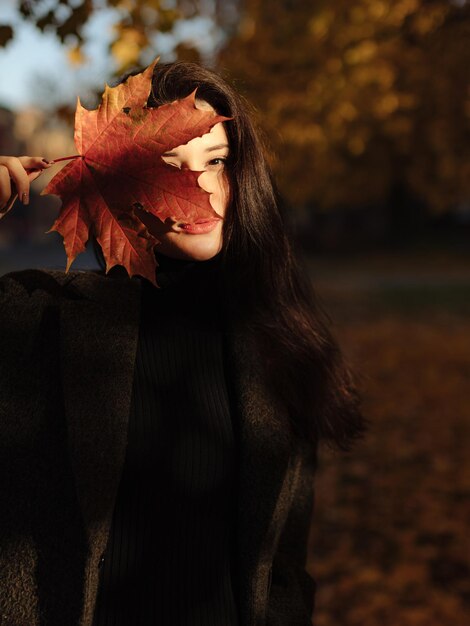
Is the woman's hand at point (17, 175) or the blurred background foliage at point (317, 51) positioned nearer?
the woman's hand at point (17, 175)

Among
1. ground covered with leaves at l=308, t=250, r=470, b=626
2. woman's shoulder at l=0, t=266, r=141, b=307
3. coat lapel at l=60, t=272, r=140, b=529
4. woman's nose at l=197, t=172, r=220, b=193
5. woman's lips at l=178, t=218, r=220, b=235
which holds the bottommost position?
ground covered with leaves at l=308, t=250, r=470, b=626

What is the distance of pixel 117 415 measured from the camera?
1.47 m

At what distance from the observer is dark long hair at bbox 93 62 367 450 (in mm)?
1669

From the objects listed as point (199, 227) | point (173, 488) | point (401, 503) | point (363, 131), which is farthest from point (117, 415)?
point (363, 131)

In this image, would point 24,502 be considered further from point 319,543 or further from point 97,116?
point 319,543

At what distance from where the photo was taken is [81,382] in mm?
1473

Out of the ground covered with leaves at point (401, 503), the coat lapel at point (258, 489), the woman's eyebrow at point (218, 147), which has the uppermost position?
the woman's eyebrow at point (218, 147)

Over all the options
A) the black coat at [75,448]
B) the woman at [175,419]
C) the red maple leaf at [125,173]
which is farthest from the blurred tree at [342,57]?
the red maple leaf at [125,173]

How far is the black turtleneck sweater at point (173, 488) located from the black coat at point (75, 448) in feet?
0.17

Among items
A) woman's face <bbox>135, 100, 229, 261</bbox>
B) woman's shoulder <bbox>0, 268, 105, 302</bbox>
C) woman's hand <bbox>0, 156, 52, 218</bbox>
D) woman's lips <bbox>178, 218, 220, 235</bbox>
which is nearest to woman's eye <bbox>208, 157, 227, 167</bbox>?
woman's face <bbox>135, 100, 229, 261</bbox>

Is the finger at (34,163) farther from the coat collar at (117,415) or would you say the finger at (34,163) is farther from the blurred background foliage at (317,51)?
the blurred background foliage at (317,51)

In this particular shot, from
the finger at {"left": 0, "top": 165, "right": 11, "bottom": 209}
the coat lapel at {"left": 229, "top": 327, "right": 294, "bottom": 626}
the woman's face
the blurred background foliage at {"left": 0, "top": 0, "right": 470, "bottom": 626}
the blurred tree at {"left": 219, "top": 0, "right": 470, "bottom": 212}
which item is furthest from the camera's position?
the blurred tree at {"left": 219, "top": 0, "right": 470, "bottom": 212}

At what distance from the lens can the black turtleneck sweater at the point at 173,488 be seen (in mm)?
1497

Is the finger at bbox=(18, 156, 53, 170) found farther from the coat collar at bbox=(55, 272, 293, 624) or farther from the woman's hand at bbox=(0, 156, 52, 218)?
the coat collar at bbox=(55, 272, 293, 624)
